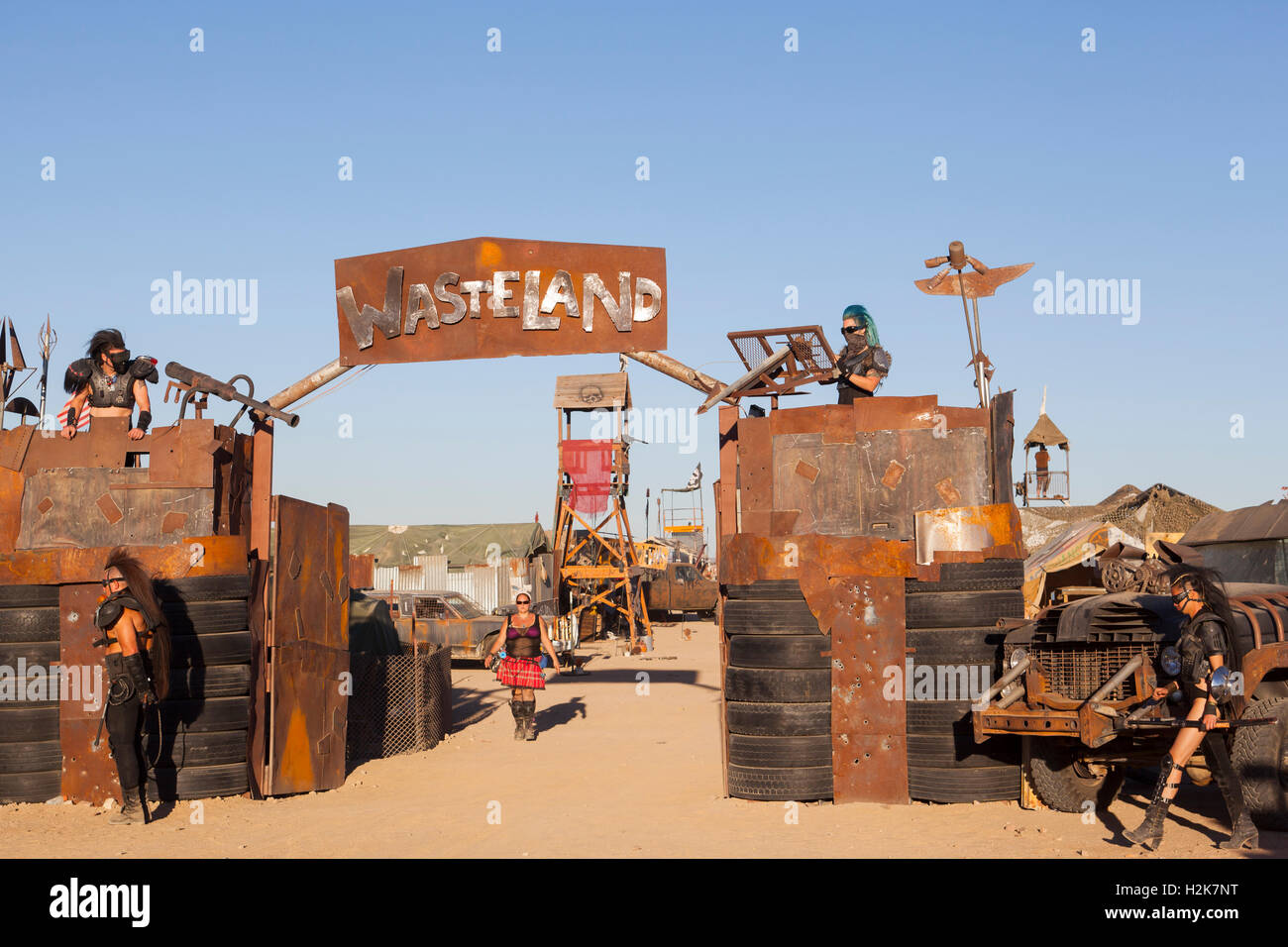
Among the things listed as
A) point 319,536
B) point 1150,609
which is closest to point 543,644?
point 319,536

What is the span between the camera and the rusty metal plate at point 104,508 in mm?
10688

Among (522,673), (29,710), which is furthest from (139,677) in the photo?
(522,673)

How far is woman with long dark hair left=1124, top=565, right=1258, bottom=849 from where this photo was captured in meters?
7.26

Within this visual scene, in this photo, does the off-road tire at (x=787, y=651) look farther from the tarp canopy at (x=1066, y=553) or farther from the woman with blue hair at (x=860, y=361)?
the tarp canopy at (x=1066, y=553)

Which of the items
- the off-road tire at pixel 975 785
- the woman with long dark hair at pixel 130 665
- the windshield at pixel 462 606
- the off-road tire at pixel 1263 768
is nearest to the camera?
the off-road tire at pixel 1263 768

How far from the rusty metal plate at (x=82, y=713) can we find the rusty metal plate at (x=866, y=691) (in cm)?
640

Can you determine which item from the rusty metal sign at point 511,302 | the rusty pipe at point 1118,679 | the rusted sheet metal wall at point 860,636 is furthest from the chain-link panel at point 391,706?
the rusty pipe at point 1118,679

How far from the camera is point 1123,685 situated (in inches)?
312

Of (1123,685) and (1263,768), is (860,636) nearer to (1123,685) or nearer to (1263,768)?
(1123,685)

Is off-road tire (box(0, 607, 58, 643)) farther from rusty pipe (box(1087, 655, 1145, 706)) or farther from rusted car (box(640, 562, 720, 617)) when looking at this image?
rusted car (box(640, 562, 720, 617))

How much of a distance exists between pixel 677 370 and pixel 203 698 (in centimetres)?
550

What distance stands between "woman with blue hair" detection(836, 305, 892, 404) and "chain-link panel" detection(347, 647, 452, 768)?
6.53 m

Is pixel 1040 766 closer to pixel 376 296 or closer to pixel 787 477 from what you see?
pixel 787 477
